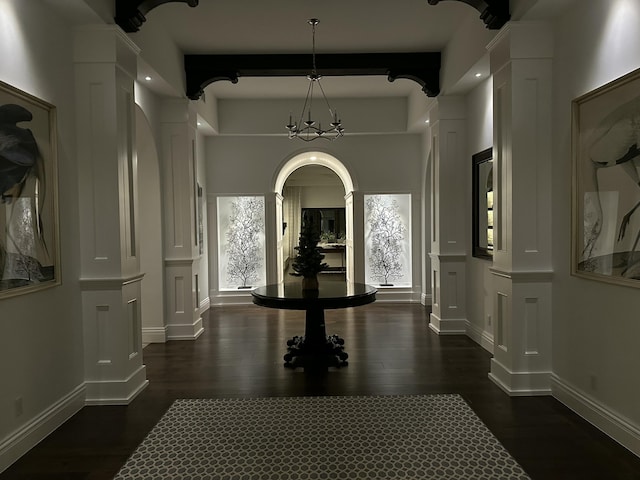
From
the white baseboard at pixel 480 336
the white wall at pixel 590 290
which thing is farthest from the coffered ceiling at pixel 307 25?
the white baseboard at pixel 480 336

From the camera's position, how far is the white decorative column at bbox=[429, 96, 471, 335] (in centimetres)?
648

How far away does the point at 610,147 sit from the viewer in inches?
128

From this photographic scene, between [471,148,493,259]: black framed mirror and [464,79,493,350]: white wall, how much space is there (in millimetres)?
113

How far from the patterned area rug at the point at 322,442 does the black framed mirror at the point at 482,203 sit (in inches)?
88.8

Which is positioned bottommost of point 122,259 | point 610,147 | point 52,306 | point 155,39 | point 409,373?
point 409,373

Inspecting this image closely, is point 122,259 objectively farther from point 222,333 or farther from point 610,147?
point 610,147

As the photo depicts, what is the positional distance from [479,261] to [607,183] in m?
2.81

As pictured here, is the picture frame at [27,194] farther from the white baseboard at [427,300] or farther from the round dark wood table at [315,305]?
the white baseboard at [427,300]

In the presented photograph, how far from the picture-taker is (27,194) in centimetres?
326

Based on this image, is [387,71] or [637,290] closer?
[637,290]

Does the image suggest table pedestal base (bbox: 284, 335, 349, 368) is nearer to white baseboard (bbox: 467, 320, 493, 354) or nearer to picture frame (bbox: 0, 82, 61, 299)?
white baseboard (bbox: 467, 320, 493, 354)

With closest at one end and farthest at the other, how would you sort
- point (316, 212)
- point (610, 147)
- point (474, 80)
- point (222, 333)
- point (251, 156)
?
point (610, 147), point (474, 80), point (222, 333), point (251, 156), point (316, 212)

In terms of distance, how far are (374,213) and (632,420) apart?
645cm

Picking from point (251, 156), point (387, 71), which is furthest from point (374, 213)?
point (387, 71)
